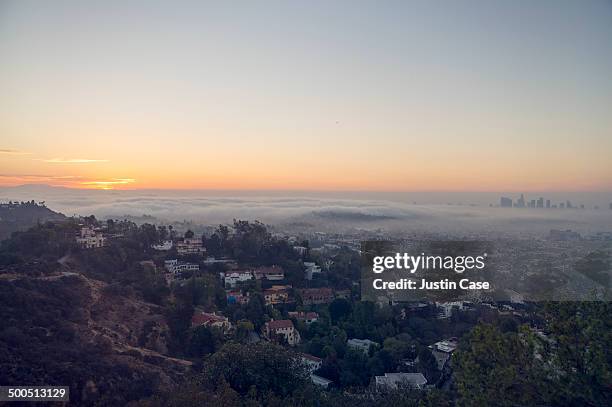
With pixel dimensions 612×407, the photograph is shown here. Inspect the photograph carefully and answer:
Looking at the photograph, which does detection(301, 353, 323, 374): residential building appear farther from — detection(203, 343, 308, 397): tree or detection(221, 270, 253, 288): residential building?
detection(221, 270, 253, 288): residential building

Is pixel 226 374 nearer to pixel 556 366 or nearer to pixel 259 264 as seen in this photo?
pixel 556 366

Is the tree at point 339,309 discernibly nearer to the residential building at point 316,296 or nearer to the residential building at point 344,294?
the residential building at point 344,294

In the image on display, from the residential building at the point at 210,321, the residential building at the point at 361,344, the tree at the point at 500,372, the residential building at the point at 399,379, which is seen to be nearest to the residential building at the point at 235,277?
the residential building at the point at 210,321

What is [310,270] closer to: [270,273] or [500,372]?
[270,273]

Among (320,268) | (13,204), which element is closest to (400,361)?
(320,268)

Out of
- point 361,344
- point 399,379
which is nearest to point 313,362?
point 361,344

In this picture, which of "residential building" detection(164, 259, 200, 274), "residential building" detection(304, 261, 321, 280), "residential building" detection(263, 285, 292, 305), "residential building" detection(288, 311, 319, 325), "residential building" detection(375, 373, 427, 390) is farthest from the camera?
"residential building" detection(304, 261, 321, 280)

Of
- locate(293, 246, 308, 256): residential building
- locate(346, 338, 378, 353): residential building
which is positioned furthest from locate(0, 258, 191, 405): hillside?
locate(293, 246, 308, 256): residential building

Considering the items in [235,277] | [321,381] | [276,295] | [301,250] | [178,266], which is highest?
[301,250]

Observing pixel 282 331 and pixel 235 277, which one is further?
pixel 235 277
